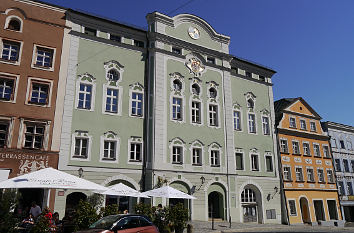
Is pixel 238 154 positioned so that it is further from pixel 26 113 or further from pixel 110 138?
pixel 26 113

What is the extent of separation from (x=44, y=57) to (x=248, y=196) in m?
22.3

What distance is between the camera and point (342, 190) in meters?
39.7

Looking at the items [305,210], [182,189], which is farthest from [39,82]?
[305,210]

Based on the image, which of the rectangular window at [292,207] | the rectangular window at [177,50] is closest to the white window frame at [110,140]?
the rectangular window at [177,50]

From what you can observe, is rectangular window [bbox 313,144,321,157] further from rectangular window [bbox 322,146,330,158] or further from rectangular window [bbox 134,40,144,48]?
rectangular window [bbox 134,40,144,48]

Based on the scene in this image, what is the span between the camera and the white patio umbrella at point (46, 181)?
1226cm

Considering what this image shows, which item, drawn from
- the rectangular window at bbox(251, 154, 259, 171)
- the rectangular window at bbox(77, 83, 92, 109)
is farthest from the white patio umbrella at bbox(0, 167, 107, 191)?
the rectangular window at bbox(251, 154, 259, 171)

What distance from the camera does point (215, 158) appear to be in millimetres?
28578

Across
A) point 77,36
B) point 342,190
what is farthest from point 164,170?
point 342,190

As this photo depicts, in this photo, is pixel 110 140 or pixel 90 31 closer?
pixel 110 140

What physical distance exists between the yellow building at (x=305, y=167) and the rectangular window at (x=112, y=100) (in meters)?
18.9

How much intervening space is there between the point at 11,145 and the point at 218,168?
55.5 ft

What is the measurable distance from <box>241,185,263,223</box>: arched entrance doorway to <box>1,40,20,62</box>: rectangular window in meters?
23.1

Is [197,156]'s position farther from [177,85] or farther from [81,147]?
[81,147]
